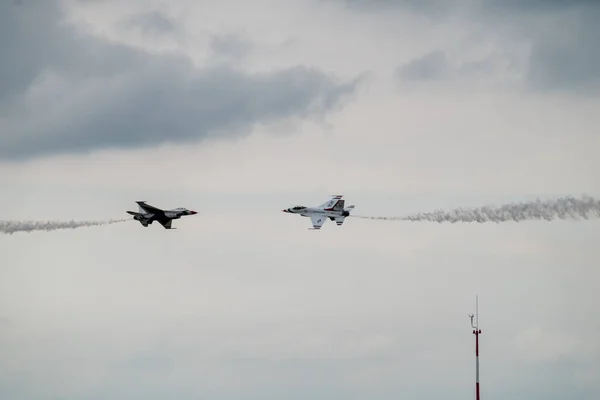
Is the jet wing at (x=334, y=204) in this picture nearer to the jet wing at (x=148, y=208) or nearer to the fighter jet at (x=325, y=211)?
the fighter jet at (x=325, y=211)

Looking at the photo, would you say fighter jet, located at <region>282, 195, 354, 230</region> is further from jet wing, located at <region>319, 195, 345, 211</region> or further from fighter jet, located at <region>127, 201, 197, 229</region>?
fighter jet, located at <region>127, 201, 197, 229</region>

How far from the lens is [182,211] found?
8712 centimetres

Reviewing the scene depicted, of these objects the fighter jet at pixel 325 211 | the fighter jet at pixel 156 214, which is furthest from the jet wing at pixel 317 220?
the fighter jet at pixel 156 214

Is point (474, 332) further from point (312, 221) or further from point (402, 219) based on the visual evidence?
point (312, 221)

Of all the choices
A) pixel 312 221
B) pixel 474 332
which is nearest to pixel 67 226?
pixel 312 221

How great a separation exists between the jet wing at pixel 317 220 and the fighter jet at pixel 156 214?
22.9 meters

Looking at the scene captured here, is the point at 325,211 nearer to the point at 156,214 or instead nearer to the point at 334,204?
the point at 334,204

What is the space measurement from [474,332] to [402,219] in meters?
24.9

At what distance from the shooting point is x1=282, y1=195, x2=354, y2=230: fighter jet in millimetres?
94144

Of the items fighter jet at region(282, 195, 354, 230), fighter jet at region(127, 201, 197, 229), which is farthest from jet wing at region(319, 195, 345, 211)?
fighter jet at region(127, 201, 197, 229)

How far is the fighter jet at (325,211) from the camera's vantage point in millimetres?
94144

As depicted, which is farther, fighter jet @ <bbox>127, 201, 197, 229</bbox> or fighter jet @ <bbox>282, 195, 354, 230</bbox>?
fighter jet @ <bbox>282, 195, 354, 230</bbox>

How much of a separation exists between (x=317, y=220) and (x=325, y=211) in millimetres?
2319

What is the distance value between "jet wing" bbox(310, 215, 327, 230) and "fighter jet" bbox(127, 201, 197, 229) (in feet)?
75.0
